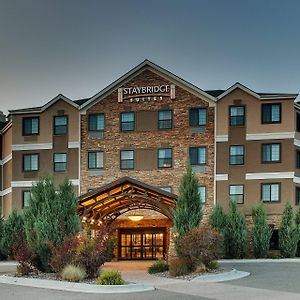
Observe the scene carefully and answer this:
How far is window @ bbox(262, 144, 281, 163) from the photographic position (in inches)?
1427

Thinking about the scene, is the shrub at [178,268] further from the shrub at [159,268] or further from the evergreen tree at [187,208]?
the evergreen tree at [187,208]

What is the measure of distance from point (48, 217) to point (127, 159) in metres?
14.6

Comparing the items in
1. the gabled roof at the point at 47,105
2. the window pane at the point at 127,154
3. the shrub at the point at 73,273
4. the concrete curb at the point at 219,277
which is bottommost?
the concrete curb at the point at 219,277

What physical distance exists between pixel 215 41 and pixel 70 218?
35.9 ft

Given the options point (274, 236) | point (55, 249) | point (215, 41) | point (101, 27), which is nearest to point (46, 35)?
point (101, 27)

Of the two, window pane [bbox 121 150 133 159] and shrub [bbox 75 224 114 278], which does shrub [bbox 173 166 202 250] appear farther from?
window pane [bbox 121 150 133 159]

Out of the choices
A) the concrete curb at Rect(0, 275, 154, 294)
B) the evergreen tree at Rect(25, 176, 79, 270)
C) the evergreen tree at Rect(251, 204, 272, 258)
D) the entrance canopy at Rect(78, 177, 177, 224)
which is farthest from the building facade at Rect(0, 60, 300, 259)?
the concrete curb at Rect(0, 275, 154, 294)

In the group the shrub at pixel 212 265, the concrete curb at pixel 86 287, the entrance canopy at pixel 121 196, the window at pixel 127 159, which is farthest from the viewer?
the window at pixel 127 159

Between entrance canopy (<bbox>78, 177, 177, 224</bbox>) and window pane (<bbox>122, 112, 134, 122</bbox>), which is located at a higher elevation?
window pane (<bbox>122, 112, 134, 122</bbox>)

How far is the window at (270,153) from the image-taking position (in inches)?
1427

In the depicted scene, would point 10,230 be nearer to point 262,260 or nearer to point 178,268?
point 262,260

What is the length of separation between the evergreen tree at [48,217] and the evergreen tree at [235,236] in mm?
12443

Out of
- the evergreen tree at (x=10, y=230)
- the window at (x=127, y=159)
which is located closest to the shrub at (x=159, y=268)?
the evergreen tree at (x=10, y=230)

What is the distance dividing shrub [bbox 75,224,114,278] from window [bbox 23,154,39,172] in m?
19.7
